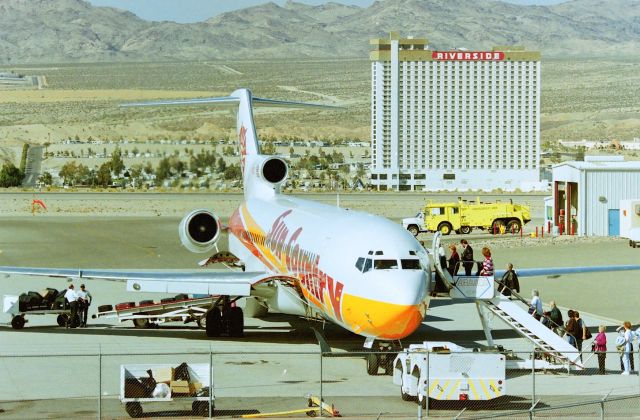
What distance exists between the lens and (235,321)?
34.6 meters

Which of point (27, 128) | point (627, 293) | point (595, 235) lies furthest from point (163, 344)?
point (27, 128)

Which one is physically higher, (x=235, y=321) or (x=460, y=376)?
(x=460, y=376)

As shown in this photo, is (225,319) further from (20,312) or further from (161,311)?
(20,312)

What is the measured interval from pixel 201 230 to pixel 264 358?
10496 mm

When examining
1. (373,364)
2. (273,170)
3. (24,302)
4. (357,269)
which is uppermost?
(273,170)

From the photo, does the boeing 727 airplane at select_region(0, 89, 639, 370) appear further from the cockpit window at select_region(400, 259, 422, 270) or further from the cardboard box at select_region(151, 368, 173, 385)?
the cardboard box at select_region(151, 368, 173, 385)

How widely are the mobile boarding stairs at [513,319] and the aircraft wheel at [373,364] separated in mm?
2923

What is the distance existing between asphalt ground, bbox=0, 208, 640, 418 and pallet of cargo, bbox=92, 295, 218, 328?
423 millimetres

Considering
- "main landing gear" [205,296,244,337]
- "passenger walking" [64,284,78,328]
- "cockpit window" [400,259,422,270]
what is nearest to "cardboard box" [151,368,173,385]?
"cockpit window" [400,259,422,270]

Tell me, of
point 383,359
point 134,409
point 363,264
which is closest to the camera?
point 134,409

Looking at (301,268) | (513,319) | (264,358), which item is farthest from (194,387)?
(513,319)

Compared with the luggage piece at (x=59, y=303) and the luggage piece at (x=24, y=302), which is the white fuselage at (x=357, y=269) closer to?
the luggage piece at (x=59, y=303)

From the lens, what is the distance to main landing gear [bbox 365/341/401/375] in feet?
92.8

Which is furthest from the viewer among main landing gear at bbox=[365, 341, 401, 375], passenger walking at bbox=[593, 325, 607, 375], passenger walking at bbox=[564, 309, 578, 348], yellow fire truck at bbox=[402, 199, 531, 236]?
yellow fire truck at bbox=[402, 199, 531, 236]
